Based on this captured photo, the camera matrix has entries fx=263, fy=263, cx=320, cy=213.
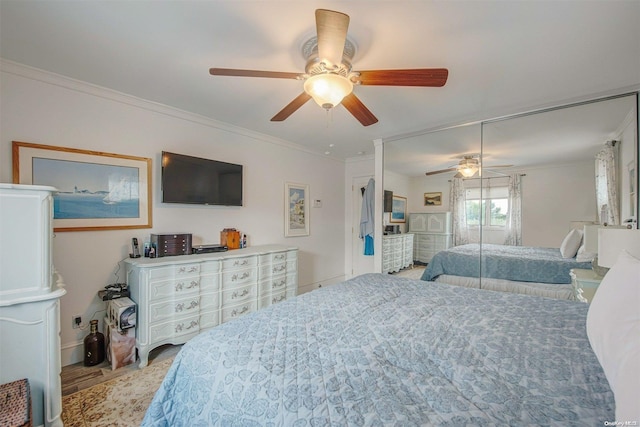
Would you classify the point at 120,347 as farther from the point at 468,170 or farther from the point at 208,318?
the point at 468,170

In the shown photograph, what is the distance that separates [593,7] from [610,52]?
0.64 m

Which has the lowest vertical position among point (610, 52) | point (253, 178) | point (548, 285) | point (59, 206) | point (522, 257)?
point (548, 285)

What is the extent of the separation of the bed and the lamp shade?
924 mm

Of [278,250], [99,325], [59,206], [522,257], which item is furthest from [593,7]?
[99,325]

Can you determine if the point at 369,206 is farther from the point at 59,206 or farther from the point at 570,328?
the point at 59,206

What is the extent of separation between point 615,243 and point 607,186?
3.41 ft

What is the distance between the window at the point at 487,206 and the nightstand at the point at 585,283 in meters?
0.76

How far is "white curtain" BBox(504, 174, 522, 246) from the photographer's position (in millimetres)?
2844

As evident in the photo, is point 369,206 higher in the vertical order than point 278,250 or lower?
higher

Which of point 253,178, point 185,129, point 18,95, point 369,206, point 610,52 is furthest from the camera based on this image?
point 369,206

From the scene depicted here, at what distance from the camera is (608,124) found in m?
2.40

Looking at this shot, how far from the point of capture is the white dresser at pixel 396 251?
12.2ft

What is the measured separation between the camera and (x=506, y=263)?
288 centimetres

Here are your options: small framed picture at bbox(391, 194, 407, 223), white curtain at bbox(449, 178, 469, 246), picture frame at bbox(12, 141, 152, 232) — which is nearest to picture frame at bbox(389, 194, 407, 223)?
small framed picture at bbox(391, 194, 407, 223)
